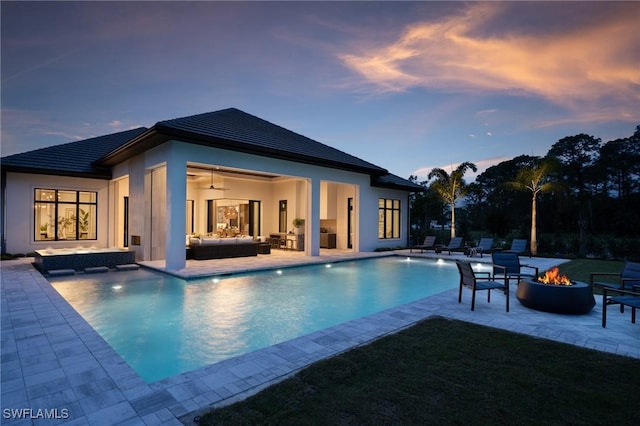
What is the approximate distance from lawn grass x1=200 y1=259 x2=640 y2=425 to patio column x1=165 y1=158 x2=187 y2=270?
809cm

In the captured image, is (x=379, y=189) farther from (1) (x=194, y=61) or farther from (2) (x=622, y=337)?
(2) (x=622, y=337)

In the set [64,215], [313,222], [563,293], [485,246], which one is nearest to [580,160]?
[485,246]

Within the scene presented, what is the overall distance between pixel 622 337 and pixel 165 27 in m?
14.2

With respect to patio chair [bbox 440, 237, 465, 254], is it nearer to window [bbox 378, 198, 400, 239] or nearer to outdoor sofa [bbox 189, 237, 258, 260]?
window [bbox 378, 198, 400, 239]

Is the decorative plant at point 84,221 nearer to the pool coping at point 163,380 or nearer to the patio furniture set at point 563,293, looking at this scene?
the pool coping at point 163,380

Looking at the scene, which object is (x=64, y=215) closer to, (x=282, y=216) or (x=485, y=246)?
(x=282, y=216)

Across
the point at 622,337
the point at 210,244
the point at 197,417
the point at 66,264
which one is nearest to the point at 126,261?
the point at 66,264

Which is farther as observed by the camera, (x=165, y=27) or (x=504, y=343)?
(x=165, y=27)

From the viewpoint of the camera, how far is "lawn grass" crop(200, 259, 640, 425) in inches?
99.3

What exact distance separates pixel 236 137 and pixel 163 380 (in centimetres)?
930

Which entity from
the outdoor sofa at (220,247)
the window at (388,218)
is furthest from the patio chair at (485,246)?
the outdoor sofa at (220,247)

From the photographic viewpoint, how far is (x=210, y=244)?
13.2m
